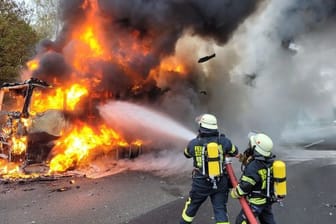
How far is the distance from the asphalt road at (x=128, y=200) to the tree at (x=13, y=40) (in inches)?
455

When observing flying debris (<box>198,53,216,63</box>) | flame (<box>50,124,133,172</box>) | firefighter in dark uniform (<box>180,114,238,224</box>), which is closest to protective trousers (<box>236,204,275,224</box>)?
firefighter in dark uniform (<box>180,114,238,224</box>)

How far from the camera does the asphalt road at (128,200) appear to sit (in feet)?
16.1

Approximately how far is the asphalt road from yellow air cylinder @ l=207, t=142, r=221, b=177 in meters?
1.32

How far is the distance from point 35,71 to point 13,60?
30.3ft

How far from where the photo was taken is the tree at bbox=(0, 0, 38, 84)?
16891 millimetres

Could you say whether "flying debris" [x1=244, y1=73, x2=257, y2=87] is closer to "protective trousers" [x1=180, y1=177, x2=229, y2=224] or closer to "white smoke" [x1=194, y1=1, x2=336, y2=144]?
"white smoke" [x1=194, y1=1, x2=336, y2=144]

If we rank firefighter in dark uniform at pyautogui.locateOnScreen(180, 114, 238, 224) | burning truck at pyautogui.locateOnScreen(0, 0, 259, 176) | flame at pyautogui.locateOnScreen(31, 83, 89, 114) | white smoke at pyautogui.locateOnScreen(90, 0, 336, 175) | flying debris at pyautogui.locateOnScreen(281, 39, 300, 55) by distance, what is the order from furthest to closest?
1. flying debris at pyautogui.locateOnScreen(281, 39, 300, 55)
2. white smoke at pyautogui.locateOnScreen(90, 0, 336, 175)
3. flame at pyautogui.locateOnScreen(31, 83, 89, 114)
4. burning truck at pyautogui.locateOnScreen(0, 0, 259, 176)
5. firefighter in dark uniform at pyautogui.locateOnScreen(180, 114, 238, 224)

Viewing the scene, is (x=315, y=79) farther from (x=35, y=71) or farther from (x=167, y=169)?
(x=35, y=71)

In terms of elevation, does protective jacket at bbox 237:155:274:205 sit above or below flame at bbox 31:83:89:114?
below

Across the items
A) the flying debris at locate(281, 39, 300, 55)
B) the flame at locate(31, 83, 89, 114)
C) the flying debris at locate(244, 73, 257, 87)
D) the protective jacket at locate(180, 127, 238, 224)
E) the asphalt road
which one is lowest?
the asphalt road

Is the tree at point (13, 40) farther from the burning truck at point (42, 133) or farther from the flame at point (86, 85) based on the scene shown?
the burning truck at point (42, 133)

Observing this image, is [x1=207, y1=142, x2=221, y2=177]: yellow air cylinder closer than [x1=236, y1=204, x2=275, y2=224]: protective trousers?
No

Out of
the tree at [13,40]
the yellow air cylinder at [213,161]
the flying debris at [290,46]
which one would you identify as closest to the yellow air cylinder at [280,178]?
the yellow air cylinder at [213,161]

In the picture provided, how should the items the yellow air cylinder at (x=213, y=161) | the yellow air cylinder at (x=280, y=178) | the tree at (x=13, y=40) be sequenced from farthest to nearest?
1. the tree at (x=13, y=40)
2. the yellow air cylinder at (x=213, y=161)
3. the yellow air cylinder at (x=280, y=178)
